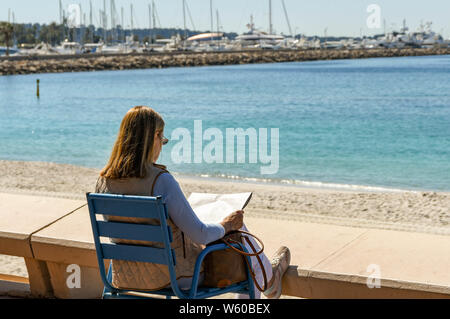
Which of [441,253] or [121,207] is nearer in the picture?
[121,207]

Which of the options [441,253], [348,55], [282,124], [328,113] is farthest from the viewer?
[348,55]

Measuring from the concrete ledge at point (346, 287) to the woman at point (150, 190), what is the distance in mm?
575

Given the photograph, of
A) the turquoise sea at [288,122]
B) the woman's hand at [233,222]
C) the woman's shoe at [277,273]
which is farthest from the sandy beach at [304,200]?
the woman's hand at [233,222]

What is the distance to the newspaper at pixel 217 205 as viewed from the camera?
11.4 feet

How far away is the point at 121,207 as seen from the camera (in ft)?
9.93

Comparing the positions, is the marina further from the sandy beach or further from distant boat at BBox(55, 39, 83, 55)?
the sandy beach

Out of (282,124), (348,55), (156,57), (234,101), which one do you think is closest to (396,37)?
(348,55)

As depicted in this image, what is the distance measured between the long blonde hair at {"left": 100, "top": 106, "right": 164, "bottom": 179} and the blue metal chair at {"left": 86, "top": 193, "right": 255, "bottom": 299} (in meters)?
0.14

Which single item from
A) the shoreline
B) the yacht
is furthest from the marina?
the shoreline

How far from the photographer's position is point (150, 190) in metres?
3.04

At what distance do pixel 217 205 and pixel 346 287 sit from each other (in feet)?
2.64

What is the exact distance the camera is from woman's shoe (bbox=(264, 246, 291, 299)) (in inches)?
138

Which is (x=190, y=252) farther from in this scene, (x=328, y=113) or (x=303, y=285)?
(x=328, y=113)
